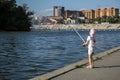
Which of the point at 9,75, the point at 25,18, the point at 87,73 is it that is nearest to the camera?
the point at 87,73

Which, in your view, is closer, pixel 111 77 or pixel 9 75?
pixel 111 77

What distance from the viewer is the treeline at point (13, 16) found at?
142 metres

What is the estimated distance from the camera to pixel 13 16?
483 feet

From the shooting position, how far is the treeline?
141500 mm

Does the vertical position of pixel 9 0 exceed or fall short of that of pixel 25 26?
it exceeds it

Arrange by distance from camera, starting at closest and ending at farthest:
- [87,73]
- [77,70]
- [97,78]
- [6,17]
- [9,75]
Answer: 1. [97,78]
2. [87,73]
3. [77,70]
4. [9,75]
5. [6,17]

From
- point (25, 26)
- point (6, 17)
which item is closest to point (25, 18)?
point (25, 26)

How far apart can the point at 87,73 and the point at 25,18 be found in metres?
146

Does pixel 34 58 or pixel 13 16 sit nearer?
pixel 34 58

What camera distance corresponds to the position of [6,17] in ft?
466

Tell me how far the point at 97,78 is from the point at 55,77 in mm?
1515

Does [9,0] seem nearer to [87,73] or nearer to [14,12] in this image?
[14,12]

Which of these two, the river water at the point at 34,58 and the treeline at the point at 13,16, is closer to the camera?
the river water at the point at 34,58

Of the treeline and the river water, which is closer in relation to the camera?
the river water
